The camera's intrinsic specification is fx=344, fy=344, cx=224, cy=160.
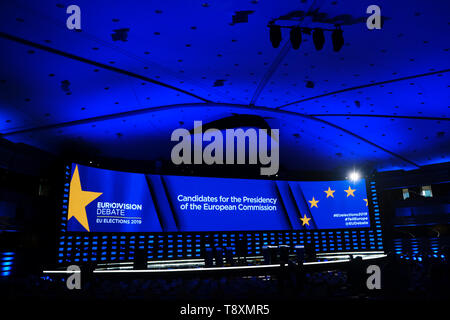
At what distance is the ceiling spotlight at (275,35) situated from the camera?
15.9 feet

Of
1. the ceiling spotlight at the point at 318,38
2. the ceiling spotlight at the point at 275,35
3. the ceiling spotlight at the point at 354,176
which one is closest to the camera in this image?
the ceiling spotlight at the point at 275,35

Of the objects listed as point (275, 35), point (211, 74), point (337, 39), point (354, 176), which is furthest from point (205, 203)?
point (337, 39)

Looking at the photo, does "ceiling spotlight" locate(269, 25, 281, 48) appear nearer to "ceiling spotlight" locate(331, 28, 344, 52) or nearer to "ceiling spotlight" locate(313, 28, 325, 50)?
"ceiling spotlight" locate(313, 28, 325, 50)

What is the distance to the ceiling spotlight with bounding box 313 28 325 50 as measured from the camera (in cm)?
496

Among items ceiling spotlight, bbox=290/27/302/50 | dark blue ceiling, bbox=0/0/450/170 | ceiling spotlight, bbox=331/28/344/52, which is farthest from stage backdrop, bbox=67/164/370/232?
ceiling spotlight, bbox=331/28/344/52

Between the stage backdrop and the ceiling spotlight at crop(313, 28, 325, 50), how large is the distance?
718cm

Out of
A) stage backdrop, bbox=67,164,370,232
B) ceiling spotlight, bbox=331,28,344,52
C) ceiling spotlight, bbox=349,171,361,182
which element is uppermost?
ceiling spotlight, bbox=331,28,344,52

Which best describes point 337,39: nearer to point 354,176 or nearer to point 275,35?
A: point 275,35

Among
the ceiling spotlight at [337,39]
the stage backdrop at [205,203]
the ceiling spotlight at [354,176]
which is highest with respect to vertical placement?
the ceiling spotlight at [337,39]

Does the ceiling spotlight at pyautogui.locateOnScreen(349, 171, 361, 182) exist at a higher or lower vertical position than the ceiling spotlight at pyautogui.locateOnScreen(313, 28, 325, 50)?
lower

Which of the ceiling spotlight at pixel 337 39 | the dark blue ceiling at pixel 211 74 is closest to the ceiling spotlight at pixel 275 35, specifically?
the dark blue ceiling at pixel 211 74

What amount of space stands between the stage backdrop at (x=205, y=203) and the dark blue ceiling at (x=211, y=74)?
3.92 feet

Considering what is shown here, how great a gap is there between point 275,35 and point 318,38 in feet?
Result: 2.16

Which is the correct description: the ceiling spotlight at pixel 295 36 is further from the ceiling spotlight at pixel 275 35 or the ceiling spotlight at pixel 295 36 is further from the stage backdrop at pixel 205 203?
the stage backdrop at pixel 205 203
